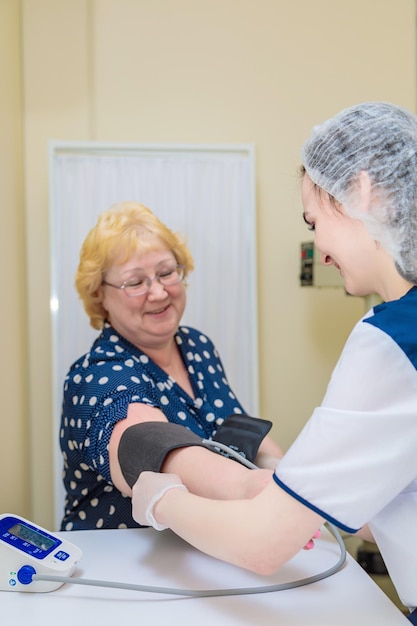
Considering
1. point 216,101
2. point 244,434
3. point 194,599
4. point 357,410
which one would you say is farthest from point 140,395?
point 216,101

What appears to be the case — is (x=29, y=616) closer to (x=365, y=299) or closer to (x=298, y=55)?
(x=365, y=299)

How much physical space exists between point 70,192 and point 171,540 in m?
1.66

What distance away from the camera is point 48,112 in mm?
2729

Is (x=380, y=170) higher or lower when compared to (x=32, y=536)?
higher

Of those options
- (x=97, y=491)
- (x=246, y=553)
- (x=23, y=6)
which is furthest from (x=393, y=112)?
(x=23, y=6)

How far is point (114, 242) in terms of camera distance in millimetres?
1788

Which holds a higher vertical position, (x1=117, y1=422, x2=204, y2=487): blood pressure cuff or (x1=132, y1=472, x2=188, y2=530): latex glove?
(x1=117, y1=422, x2=204, y2=487): blood pressure cuff

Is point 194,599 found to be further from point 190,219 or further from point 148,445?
point 190,219

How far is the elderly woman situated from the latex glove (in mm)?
52

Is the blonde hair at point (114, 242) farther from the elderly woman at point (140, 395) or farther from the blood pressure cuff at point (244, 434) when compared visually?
the blood pressure cuff at point (244, 434)

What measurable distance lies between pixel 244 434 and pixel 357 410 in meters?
0.64

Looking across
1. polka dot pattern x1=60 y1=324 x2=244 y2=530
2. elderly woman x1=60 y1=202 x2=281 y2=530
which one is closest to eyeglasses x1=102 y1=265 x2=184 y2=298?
elderly woman x1=60 y1=202 x2=281 y2=530

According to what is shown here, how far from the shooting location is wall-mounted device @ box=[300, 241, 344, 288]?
257cm

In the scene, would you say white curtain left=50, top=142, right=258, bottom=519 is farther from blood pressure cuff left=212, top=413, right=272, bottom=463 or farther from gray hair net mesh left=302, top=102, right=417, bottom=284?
gray hair net mesh left=302, top=102, right=417, bottom=284
